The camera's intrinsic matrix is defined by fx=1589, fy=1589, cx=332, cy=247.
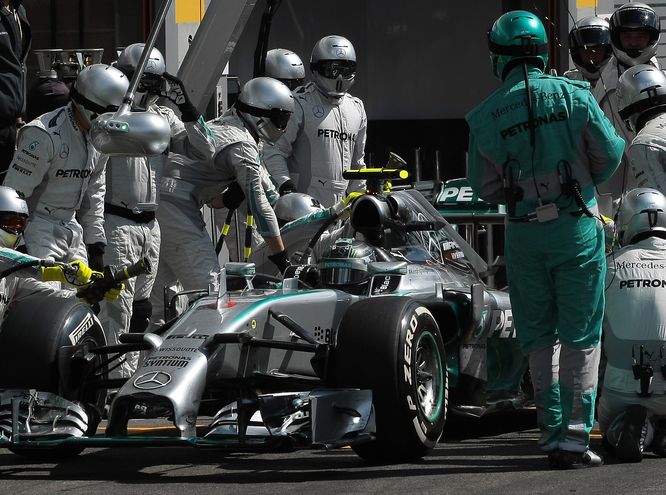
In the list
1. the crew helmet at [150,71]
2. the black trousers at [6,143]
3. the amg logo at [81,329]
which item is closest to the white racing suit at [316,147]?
the crew helmet at [150,71]

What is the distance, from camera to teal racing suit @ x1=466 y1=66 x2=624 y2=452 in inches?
267

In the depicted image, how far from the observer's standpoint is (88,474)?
22.4ft

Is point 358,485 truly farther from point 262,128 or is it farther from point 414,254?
point 262,128

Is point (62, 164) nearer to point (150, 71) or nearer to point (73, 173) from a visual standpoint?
point (73, 173)

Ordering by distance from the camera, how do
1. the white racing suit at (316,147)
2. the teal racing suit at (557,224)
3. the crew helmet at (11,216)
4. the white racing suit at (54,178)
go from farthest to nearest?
1. the white racing suit at (316,147)
2. the white racing suit at (54,178)
3. the crew helmet at (11,216)
4. the teal racing suit at (557,224)

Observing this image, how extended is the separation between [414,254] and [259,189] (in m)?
Answer: 1.80

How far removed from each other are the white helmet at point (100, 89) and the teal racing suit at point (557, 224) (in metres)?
2.64

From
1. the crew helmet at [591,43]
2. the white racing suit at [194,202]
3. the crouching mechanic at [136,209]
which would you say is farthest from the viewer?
the crew helmet at [591,43]

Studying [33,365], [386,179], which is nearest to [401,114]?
[386,179]

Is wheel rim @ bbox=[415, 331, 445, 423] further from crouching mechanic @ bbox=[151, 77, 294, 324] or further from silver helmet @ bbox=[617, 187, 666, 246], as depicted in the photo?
crouching mechanic @ bbox=[151, 77, 294, 324]

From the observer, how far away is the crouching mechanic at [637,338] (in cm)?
705

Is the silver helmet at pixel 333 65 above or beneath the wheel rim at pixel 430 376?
above

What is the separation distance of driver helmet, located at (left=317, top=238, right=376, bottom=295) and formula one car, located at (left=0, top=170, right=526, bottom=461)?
0.12 feet

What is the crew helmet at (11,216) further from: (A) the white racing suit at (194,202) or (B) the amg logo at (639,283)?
(B) the amg logo at (639,283)
